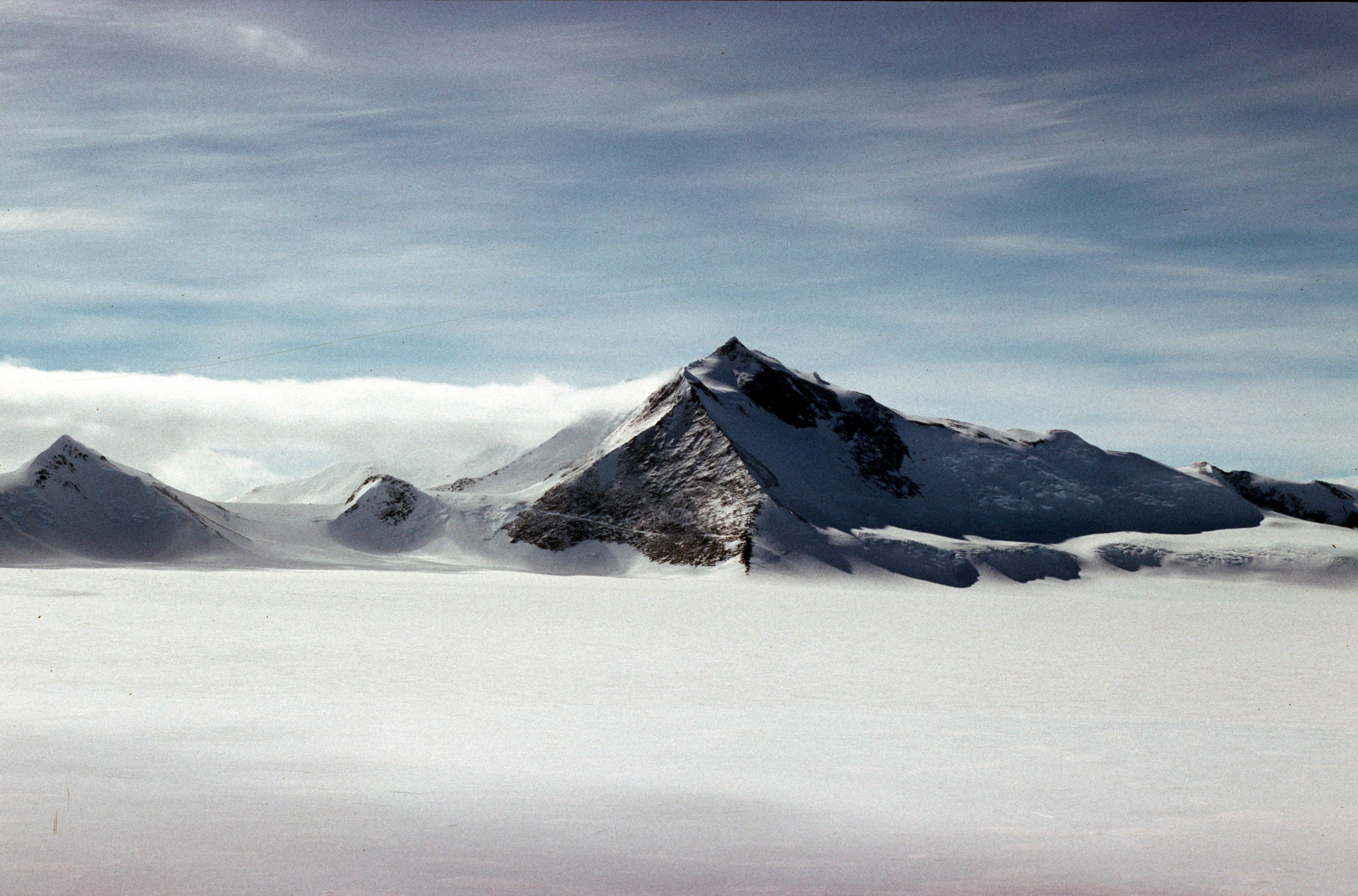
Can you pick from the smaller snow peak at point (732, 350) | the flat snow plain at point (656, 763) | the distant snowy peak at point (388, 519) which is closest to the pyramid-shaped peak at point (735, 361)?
the smaller snow peak at point (732, 350)

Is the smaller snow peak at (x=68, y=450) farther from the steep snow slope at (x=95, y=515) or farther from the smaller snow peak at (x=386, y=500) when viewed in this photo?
the smaller snow peak at (x=386, y=500)

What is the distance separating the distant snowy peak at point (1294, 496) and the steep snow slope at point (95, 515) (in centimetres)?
9719

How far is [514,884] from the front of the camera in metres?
9.30

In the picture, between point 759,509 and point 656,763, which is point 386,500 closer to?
point 759,509

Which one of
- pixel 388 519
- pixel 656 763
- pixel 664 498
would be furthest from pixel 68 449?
pixel 656 763

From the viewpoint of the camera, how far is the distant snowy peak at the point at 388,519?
297 feet

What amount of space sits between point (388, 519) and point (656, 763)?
276 ft

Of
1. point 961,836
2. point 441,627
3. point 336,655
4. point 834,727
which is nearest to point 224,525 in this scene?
point 441,627

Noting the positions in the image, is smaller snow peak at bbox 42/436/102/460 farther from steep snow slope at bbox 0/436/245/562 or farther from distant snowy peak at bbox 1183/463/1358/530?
distant snowy peak at bbox 1183/463/1358/530

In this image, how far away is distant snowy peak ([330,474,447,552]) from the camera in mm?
90438

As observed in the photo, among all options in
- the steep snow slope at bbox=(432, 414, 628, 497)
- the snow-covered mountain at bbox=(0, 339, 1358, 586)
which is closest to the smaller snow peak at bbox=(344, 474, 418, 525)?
the snow-covered mountain at bbox=(0, 339, 1358, 586)

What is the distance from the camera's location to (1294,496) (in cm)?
11775

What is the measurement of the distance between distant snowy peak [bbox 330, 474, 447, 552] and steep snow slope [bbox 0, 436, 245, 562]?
36.3 ft

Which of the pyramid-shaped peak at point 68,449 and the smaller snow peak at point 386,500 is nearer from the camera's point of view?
the pyramid-shaped peak at point 68,449
